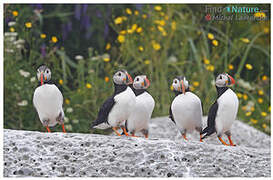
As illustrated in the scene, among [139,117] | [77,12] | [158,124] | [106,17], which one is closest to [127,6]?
[106,17]

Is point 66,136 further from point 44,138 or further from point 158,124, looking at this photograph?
point 158,124

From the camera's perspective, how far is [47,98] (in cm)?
247

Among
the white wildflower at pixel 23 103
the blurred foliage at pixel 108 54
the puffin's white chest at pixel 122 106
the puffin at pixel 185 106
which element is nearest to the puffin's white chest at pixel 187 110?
the puffin at pixel 185 106

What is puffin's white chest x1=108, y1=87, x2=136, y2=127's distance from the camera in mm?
2389

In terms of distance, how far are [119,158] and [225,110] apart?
0.71 m

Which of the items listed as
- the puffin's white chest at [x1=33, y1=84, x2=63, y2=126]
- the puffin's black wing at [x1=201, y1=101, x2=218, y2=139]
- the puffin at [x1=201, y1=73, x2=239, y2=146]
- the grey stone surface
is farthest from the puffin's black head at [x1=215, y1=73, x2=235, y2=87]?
the puffin's white chest at [x1=33, y1=84, x2=63, y2=126]

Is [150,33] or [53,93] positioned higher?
[150,33]

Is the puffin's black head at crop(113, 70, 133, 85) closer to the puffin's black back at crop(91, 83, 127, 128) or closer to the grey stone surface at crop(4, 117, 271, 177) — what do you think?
the puffin's black back at crop(91, 83, 127, 128)

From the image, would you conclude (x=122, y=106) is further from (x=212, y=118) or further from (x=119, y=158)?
(x=212, y=118)

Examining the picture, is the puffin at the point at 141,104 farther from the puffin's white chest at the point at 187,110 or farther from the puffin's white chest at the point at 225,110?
the puffin's white chest at the point at 225,110

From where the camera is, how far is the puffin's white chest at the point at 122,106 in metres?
2.39

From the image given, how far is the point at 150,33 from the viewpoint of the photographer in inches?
189

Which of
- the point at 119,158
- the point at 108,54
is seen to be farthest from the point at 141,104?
Answer: the point at 108,54

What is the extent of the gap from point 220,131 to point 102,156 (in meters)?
0.75
